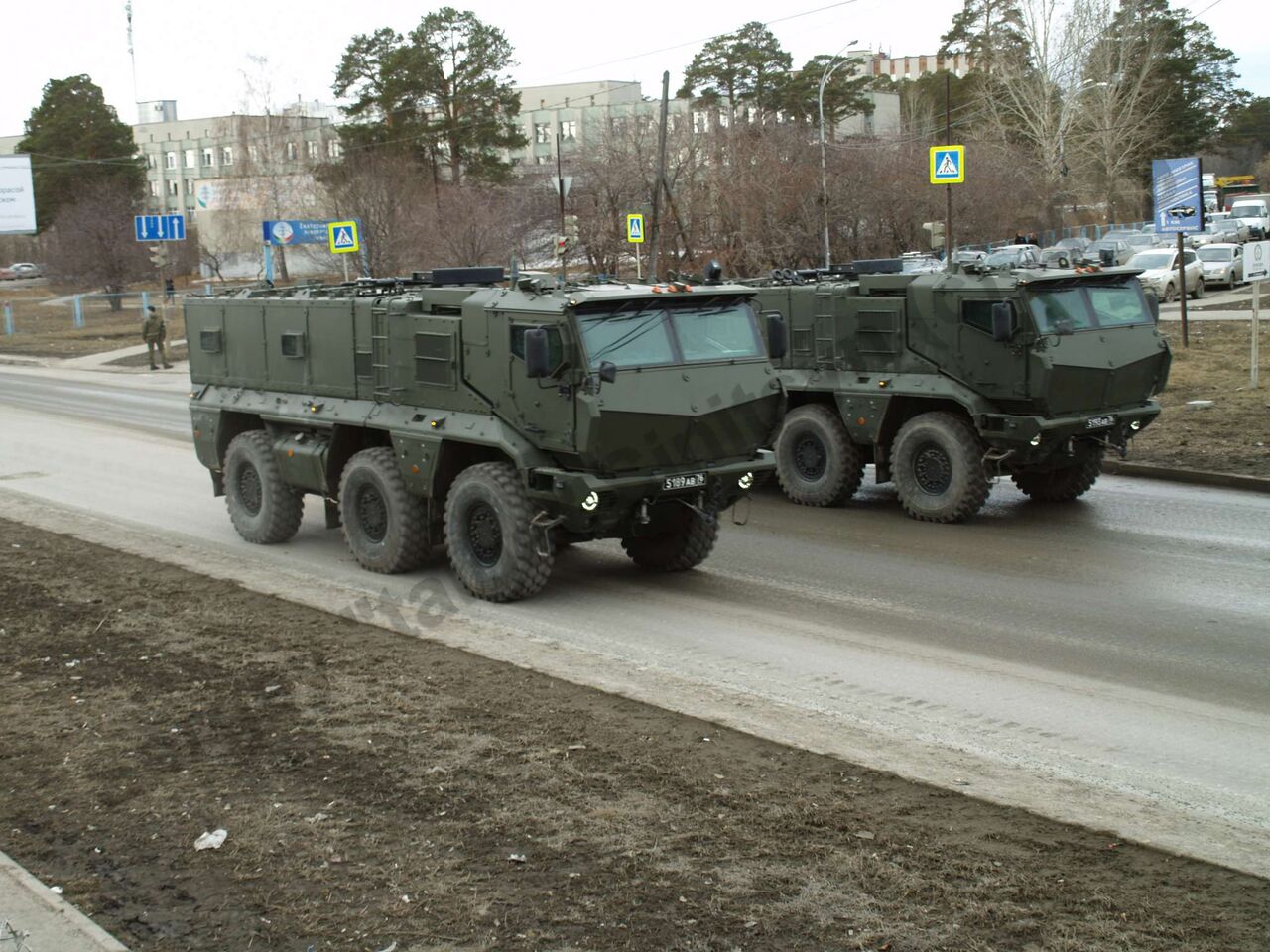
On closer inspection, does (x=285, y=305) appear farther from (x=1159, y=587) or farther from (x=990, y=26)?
(x=990, y=26)

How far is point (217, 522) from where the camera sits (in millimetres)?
15102

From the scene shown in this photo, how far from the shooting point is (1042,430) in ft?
43.2

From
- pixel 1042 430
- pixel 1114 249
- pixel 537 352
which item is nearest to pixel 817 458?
pixel 1042 430

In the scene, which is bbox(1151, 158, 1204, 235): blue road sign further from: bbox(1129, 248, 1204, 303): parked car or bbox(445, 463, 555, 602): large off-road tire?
bbox(445, 463, 555, 602): large off-road tire

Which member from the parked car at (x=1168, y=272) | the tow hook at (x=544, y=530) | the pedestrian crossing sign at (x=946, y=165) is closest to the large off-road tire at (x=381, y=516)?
the tow hook at (x=544, y=530)

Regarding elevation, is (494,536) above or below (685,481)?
below

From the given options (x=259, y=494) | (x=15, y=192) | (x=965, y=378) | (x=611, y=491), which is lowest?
(x=259, y=494)

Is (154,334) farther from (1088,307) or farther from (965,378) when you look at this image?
(1088,307)

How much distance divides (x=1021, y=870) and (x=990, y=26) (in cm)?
8156

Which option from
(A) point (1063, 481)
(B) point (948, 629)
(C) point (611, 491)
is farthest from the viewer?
(A) point (1063, 481)

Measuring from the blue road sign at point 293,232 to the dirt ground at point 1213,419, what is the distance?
23.0 metres

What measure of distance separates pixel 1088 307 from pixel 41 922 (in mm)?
11062

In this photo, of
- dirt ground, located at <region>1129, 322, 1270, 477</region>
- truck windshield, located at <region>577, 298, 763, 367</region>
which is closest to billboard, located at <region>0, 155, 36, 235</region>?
dirt ground, located at <region>1129, 322, 1270, 477</region>

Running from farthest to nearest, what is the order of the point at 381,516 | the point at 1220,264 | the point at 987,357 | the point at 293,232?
the point at 1220,264 < the point at 293,232 < the point at 987,357 < the point at 381,516
